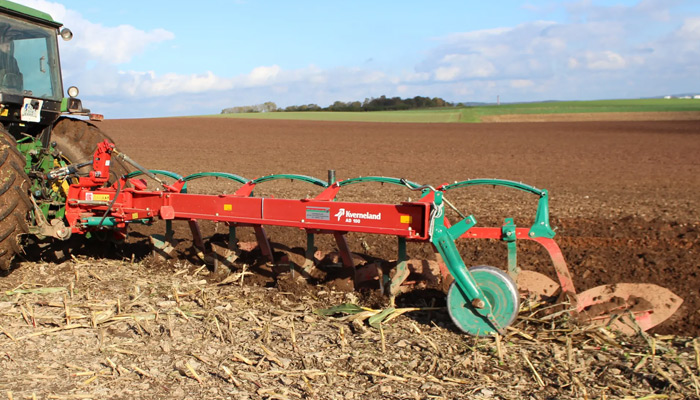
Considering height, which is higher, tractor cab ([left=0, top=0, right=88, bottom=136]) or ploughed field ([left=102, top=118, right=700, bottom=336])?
tractor cab ([left=0, top=0, right=88, bottom=136])

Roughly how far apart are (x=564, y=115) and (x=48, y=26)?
133 feet

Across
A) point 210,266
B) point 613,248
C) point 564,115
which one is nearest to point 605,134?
point 564,115

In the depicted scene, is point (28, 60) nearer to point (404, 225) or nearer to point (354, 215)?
point (354, 215)

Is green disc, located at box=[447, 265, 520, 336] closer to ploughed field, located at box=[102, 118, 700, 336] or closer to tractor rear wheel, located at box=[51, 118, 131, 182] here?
ploughed field, located at box=[102, 118, 700, 336]

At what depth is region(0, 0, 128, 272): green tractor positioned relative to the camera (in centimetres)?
488

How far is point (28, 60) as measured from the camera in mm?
5844

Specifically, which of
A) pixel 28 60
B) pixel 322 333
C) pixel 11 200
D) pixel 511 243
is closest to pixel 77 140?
pixel 28 60

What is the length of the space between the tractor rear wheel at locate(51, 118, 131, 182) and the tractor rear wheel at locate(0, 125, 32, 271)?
42.3 inches

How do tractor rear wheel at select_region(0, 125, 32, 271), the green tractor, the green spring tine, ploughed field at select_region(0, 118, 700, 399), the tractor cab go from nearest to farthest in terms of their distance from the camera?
ploughed field at select_region(0, 118, 700, 399)
the green spring tine
tractor rear wheel at select_region(0, 125, 32, 271)
the green tractor
the tractor cab

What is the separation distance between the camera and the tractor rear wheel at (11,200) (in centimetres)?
472

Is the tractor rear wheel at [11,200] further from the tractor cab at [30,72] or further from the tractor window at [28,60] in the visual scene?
the tractor window at [28,60]

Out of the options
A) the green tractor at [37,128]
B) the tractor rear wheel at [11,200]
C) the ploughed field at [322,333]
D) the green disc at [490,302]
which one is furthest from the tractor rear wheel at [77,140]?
the green disc at [490,302]

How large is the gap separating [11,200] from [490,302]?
3607 mm

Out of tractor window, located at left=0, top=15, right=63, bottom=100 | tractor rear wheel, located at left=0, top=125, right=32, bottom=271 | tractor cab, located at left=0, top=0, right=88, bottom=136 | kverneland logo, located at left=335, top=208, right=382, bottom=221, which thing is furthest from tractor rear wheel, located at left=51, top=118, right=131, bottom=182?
kverneland logo, located at left=335, top=208, right=382, bottom=221
